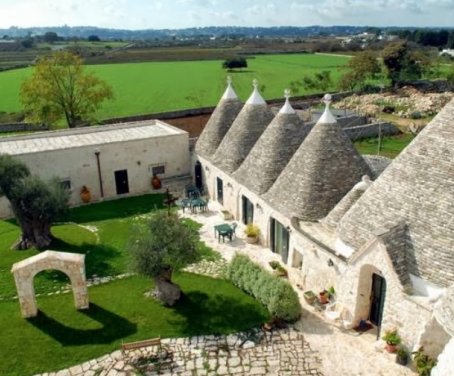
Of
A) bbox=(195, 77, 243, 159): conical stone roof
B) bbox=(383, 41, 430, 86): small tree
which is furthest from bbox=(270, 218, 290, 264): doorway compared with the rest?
bbox=(383, 41, 430, 86): small tree

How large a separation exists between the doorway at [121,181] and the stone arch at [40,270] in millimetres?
12525

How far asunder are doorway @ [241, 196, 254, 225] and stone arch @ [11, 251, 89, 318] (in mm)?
9507

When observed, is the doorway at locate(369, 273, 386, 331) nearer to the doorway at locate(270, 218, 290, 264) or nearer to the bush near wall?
the bush near wall

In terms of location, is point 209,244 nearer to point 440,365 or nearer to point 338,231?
point 338,231

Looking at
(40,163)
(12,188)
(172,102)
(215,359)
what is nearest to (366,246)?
(215,359)

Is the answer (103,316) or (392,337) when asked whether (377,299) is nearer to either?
(392,337)

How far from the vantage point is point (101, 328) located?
15.9 meters

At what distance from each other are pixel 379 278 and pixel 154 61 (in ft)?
361

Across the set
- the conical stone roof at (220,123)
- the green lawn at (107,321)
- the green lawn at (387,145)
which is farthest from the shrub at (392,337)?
the green lawn at (387,145)

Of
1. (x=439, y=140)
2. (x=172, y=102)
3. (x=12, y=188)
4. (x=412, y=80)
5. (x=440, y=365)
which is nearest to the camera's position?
(x=440, y=365)

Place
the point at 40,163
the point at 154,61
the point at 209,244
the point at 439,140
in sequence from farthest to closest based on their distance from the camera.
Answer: the point at 154,61 → the point at 40,163 → the point at 209,244 → the point at 439,140

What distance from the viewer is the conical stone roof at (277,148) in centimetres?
2186

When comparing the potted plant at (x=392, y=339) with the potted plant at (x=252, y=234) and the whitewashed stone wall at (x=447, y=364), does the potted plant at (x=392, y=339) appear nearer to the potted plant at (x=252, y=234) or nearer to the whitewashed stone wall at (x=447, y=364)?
the whitewashed stone wall at (x=447, y=364)

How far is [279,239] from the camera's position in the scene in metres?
Result: 20.6
